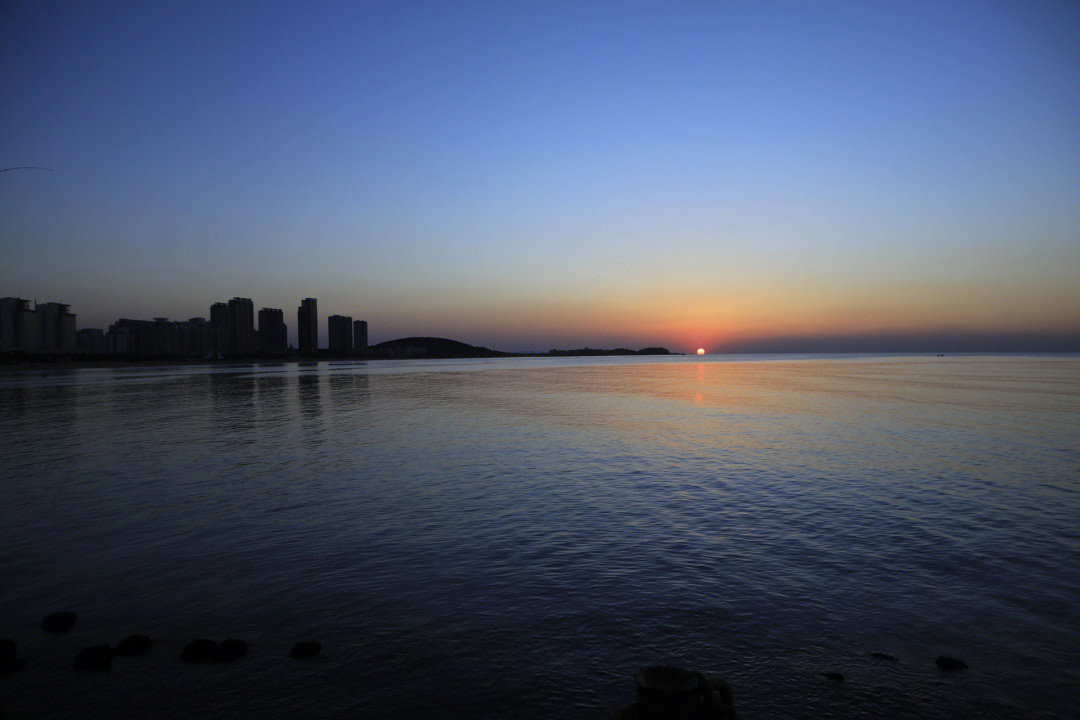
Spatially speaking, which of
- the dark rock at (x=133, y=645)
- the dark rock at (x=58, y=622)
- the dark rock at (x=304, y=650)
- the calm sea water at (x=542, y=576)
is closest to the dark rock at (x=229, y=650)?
the calm sea water at (x=542, y=576)

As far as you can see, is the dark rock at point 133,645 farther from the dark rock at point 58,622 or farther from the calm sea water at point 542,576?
the dark rock at point 58,622

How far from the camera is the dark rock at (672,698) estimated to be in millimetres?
5258

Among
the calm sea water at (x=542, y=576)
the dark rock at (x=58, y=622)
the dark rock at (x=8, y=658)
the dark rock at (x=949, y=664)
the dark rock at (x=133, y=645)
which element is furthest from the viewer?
the dark rock at (x=58, y=622)

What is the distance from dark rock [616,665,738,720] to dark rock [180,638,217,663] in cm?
602

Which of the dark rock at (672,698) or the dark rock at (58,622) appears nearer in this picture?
the dark rock at (672,698)

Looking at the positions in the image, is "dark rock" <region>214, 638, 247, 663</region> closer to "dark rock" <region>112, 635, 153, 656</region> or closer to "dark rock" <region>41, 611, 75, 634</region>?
"dark rock" <region>112, 635, 153, 656</region>

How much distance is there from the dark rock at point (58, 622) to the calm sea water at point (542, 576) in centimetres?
16

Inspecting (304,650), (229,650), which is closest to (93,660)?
(229,650)

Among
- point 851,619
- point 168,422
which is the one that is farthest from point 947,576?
point 168,422

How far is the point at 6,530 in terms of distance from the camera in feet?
47.4

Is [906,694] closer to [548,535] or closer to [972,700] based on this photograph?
[972,700]

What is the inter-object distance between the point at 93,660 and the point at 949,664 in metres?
11.6

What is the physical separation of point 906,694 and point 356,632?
7.57 metres

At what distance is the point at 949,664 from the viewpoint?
795 centimetres
